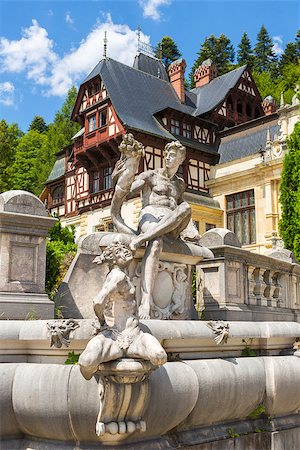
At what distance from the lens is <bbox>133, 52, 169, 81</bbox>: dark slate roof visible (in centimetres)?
3888

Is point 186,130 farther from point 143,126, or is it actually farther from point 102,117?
point 102,117

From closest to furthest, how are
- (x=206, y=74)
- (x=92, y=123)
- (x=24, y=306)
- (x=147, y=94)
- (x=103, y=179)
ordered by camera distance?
(x=24, y=306)
(x=103, y=179)
(x=92, y=123)
(x=147, y=94)
(x=206, y=74)

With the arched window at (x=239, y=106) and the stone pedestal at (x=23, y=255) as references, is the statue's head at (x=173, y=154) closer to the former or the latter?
the stone pedestal at (x=23, y=255)

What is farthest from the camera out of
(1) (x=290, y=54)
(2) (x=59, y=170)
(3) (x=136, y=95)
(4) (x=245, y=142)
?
(1) (x=290, y=54)

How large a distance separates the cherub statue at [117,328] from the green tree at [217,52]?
56.5 meters

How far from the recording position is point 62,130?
47.8 meters

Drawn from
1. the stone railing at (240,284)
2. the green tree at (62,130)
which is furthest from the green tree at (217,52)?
the stone railing at (240,284)


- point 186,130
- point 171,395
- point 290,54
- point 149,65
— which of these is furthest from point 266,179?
point 290,54

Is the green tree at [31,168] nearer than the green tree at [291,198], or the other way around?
the green tree at [291,198]

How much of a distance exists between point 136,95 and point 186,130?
3.79 metres

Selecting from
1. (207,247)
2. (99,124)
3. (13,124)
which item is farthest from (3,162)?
(207,247)

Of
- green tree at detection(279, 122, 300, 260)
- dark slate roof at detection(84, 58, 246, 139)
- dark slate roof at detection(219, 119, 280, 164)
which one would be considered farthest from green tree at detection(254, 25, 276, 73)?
green tree at detection(279, 122, 300, 260)

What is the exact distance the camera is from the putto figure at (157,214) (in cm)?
531

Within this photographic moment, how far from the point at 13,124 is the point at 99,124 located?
2481 cm
